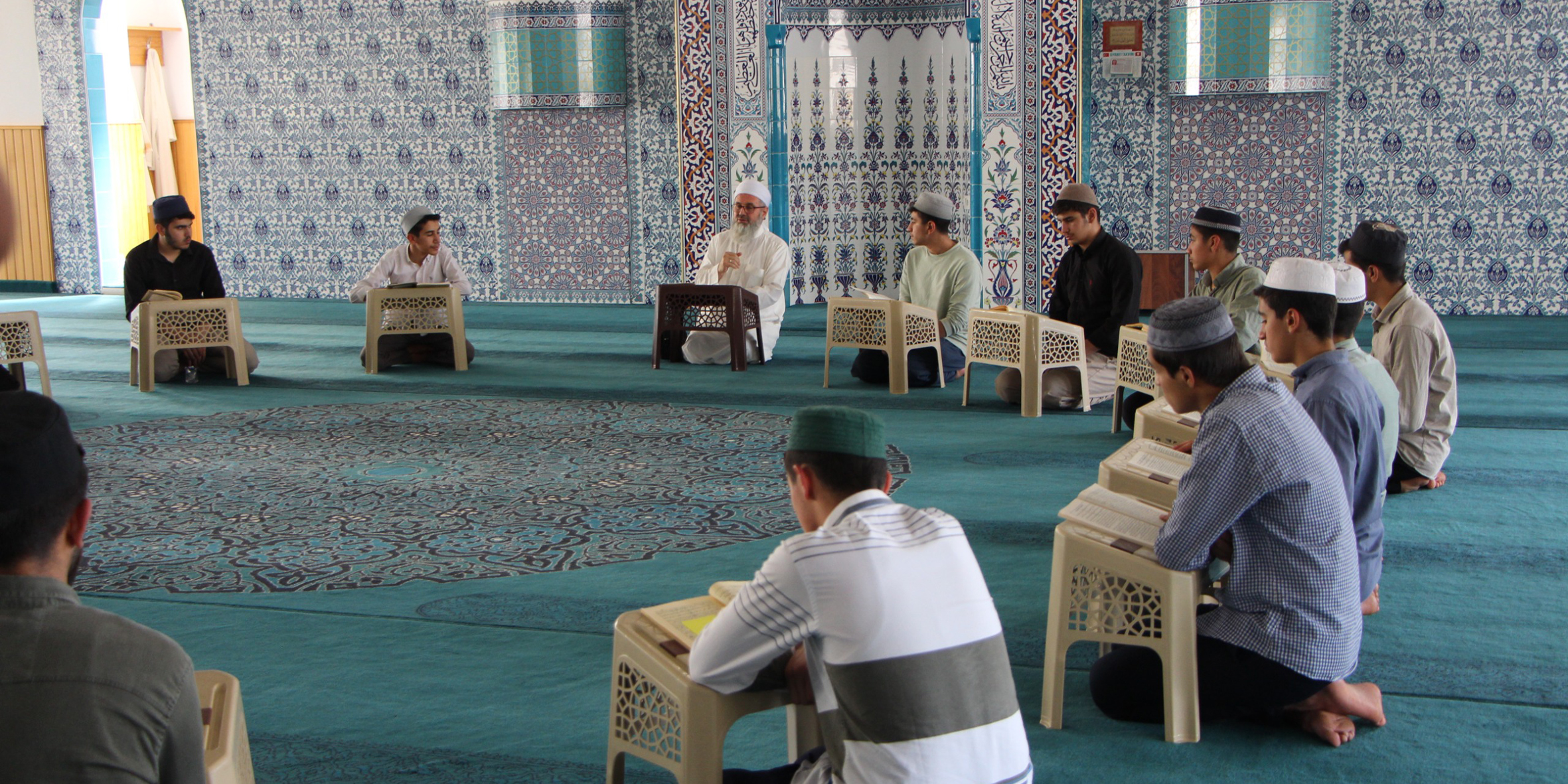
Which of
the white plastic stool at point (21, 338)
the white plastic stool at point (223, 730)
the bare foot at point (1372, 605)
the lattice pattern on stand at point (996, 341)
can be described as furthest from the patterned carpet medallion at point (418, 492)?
the white plastic stool at point (223, 730)

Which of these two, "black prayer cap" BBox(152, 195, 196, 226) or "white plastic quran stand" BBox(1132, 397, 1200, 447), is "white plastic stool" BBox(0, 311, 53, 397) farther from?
"white plastic quran stand" BBox(1132, 397, 1200, 447)

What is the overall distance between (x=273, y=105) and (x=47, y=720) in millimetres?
9249

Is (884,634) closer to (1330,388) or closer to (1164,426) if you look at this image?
(1330,388)

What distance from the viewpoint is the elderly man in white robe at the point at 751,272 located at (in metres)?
6.30

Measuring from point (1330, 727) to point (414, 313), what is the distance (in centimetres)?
486

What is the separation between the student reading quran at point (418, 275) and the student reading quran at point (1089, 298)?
2.79 meters

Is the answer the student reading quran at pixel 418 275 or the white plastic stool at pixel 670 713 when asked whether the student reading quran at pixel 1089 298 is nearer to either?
the student reading quran at pixel 418 275

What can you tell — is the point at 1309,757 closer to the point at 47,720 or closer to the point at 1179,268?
the point at 47,720

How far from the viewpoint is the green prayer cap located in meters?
1.46

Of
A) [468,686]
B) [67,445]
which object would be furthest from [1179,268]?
[67,445]

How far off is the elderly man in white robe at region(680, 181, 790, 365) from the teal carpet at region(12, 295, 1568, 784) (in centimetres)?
128

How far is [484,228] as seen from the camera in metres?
9.02

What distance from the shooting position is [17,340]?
5.02m

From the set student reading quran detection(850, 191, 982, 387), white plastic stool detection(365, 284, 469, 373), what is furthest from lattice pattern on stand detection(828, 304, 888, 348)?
white plastic stool detection(365, 284, 469, 373)
